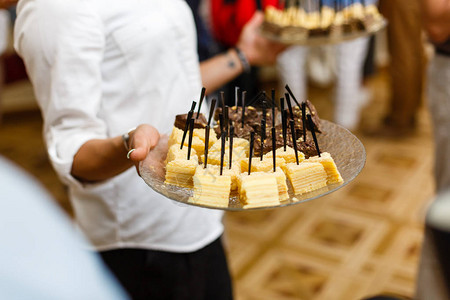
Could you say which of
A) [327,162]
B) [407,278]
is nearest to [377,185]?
[407,278]

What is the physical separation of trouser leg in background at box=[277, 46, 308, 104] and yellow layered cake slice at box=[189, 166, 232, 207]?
266 cm

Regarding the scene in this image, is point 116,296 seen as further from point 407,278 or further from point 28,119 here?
point 28,119

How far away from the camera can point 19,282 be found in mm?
435

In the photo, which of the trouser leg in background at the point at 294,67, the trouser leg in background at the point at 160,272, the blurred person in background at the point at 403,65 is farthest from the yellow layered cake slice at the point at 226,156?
the blurred person in background at the point at 403,65

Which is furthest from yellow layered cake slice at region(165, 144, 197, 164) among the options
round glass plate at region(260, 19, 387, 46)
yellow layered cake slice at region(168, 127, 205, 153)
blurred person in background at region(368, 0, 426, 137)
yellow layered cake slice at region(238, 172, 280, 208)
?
blurred person in background at region(368, 0, 426, 137)

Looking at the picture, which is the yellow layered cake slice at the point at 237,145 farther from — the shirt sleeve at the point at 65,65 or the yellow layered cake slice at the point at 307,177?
the shirt sleeve at the point at 65,65

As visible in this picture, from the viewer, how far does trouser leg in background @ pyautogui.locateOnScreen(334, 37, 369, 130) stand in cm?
344

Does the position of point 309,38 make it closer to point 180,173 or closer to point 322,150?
point 322,150

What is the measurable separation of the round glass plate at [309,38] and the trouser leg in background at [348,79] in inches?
53.6

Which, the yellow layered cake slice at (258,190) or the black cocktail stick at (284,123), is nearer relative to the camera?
the yellow layered cake slice at (258,190)

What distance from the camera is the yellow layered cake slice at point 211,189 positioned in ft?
2.81

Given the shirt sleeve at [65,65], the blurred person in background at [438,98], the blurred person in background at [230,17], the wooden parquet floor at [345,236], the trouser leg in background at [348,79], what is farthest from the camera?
the trouser leg in background at [348,79]

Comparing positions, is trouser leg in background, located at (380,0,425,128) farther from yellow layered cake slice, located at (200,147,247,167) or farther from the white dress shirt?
yellow layered cake slice, located at (200,147,247,167)

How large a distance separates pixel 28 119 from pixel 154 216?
11.4 feet
